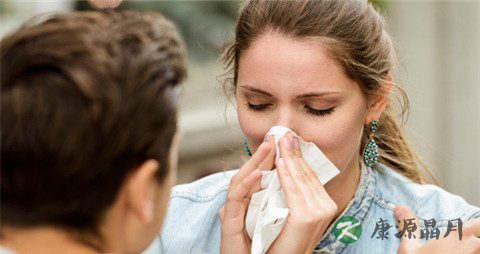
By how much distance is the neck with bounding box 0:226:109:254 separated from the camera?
3.76ft

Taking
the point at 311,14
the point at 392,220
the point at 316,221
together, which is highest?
the point at 311,14

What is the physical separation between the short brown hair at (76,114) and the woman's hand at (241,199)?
24.5 inches

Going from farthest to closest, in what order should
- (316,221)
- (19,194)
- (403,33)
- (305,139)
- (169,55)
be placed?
(403,33) → (305,139) → (316,221) → (169,55) → (19,194)

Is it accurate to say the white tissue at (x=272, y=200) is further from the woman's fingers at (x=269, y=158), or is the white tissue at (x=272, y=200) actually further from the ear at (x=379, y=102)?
the ear at (x=379, y=102)

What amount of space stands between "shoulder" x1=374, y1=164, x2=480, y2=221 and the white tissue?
14.6 inches

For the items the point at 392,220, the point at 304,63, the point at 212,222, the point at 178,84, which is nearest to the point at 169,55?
the point at 178,84

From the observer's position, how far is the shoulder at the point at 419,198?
1.99 meters

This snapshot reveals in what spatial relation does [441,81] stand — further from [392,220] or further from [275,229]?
[275,229]

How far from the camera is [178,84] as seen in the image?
4.18ft

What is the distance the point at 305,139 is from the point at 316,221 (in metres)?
0.27

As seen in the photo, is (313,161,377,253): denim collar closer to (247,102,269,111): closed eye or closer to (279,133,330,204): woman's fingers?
(279,133,330,204): woman's fingers

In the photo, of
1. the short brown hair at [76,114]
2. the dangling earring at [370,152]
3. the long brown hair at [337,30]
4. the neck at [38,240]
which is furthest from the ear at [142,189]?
the dangling earring at [370,152]

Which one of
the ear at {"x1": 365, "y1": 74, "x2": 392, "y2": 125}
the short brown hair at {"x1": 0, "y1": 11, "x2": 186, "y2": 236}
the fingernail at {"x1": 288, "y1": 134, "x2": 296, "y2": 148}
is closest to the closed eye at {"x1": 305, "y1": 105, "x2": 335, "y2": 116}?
the fingernail at {"x1": 288, "y1": 134, "x2": 296, "y2": 148}

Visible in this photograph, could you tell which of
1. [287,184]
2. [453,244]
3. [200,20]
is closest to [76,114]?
[287,184]
